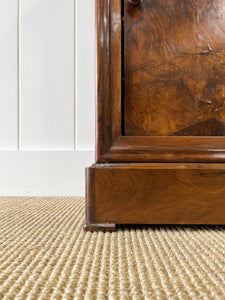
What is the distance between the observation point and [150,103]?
561 mm

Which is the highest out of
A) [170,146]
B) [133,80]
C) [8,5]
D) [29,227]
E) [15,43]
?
[8,5]

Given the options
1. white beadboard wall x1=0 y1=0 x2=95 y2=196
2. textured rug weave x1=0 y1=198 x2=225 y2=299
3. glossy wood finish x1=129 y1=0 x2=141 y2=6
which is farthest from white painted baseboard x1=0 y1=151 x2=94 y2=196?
glossy wood finish x1=129 y1=0 x2=141 y2=6

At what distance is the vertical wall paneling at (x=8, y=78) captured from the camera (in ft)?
3.27

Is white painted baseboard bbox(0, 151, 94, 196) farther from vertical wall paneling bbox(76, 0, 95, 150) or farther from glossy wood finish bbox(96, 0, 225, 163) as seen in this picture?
Result: glossy wood finish bbox(96, 0, 225, 163)

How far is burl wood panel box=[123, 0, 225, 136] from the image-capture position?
555 mm

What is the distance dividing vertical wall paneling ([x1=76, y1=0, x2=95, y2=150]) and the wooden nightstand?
17.4 inches

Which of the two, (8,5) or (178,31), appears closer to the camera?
(178,31)

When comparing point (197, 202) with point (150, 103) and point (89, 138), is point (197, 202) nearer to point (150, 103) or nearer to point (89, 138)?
point (150, 103)

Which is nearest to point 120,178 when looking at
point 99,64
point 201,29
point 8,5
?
point 99,64

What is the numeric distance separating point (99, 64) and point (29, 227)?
1.07 feet

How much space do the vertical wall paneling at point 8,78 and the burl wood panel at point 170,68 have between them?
1.86 ft

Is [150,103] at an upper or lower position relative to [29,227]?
upper

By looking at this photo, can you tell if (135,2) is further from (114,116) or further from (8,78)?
(8,78)

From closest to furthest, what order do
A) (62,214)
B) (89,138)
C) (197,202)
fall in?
(197,202), (62,214), (89,138)
